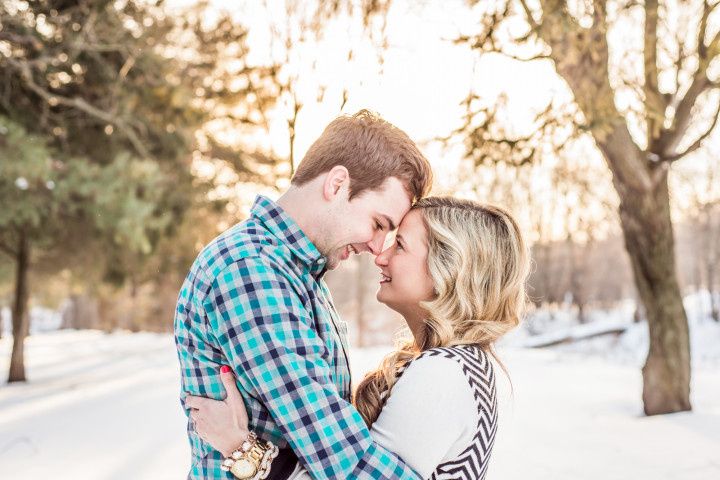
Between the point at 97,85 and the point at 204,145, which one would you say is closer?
the point at 97,85

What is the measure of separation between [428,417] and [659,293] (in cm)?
564

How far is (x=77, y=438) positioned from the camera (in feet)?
20.9

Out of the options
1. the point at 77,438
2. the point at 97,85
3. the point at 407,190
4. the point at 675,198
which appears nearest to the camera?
the point at 407,190

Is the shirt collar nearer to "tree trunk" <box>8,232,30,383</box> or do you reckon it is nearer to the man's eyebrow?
the man's eyebrow

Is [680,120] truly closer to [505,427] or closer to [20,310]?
[505,427]

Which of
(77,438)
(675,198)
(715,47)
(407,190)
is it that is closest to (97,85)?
(77,438)

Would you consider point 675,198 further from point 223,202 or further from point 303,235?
point 303,235

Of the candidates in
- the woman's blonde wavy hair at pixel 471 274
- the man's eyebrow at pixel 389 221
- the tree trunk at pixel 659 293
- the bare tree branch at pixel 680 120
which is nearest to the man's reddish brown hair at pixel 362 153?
the man's eyebrow at pixel 389 221

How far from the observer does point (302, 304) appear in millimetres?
1697

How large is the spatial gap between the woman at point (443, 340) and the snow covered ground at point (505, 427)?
2.64 metres

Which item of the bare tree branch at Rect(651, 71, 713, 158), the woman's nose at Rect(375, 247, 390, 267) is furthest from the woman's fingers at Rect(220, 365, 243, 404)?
the bare tree branch at Rect(651, 71, 713, 158)

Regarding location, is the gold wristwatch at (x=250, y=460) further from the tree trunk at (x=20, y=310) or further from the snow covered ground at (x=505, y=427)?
the tree trunk at (x=20, y=310)

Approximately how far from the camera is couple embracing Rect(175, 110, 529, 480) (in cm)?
157

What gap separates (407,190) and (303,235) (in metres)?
0.44
